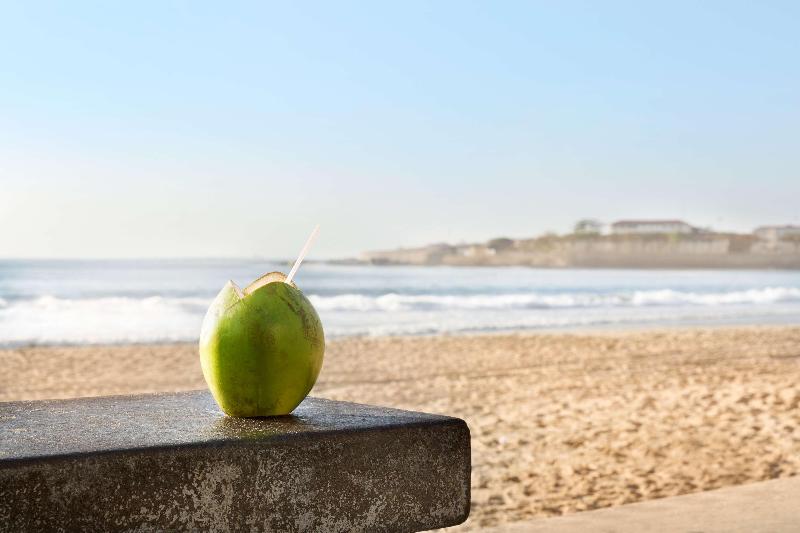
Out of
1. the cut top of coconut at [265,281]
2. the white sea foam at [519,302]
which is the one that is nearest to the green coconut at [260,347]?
the cut top of coconut at [265,281]

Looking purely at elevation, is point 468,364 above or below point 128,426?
below

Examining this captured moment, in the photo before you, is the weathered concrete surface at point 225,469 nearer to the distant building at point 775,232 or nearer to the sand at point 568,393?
the sand at point 568,393

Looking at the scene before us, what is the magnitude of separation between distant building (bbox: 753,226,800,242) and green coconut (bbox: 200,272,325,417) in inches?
4020

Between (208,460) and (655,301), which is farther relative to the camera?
(655,301)

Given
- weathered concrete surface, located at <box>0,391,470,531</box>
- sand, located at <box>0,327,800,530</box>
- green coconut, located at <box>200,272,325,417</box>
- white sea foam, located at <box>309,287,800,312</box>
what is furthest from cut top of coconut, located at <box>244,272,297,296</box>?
white sea foam, located at <box>309,287,800,312</box>

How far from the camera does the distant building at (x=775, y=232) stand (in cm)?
9688

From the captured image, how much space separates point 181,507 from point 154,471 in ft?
0.32

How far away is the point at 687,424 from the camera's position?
6.53 metres

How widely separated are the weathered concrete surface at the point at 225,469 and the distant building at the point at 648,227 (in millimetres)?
96776

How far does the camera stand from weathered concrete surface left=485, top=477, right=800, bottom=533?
310 cm

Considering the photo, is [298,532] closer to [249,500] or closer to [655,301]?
[249,500]

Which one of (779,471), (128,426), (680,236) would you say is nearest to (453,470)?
(128,426)

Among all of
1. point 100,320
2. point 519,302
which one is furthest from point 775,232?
point 100,320

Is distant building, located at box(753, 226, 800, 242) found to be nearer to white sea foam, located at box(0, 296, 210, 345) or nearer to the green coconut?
white sea foam, located at box(0, 296, 210, 345)
